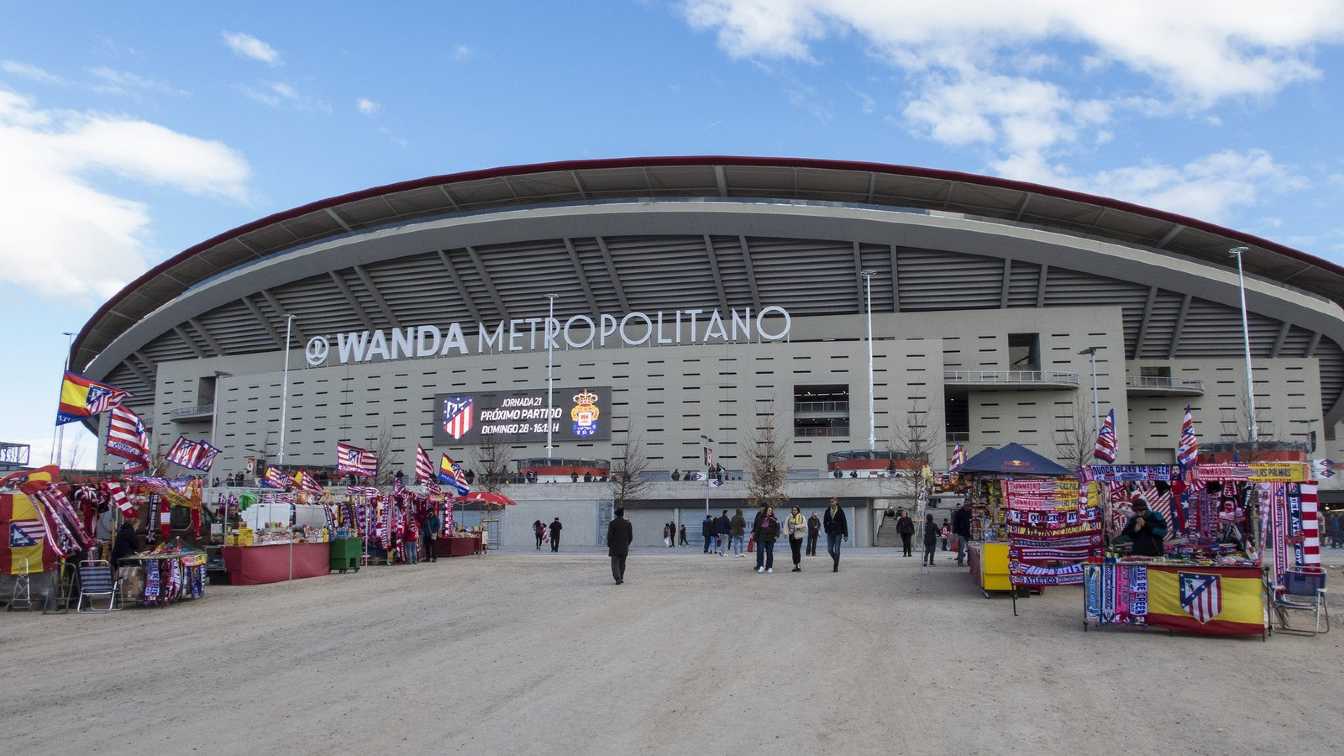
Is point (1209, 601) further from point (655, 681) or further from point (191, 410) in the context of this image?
point (191, 410)

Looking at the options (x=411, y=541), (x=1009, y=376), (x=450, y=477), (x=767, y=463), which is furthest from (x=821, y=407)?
(x=411, y=541)

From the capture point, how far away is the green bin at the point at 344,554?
22.5 meters

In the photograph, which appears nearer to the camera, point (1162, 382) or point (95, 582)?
point (95, 582)

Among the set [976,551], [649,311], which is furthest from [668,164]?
[976,551]

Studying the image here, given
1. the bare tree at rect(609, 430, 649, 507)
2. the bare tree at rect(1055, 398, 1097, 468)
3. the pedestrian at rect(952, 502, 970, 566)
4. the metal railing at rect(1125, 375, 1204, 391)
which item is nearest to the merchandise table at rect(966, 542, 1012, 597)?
the pedestrian at rect(952, 502, 970, 566)

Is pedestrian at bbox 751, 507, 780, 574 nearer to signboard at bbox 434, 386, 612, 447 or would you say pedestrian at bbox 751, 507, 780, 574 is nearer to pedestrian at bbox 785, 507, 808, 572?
pedestrian at bbox 785, 507, 808, 572

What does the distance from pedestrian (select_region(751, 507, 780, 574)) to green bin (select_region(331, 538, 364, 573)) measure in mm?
8948

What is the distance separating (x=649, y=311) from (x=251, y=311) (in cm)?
2447

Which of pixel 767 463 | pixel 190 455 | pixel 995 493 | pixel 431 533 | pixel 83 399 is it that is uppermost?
pixel 83 399

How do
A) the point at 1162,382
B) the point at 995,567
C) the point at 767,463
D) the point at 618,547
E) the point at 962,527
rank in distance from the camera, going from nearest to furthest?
1. the point at 995,567
2. the point at 618,547
3. the point at 962,527
4. the point at 767,463
5. the point at 1162,382

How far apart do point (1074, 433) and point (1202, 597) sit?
4236 centimetres

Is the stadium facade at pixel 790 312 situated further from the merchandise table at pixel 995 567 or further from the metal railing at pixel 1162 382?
the merchandise table at pixel 995 567

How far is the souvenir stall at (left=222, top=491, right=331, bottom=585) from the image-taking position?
19562 mm

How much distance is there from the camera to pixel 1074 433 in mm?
50781
